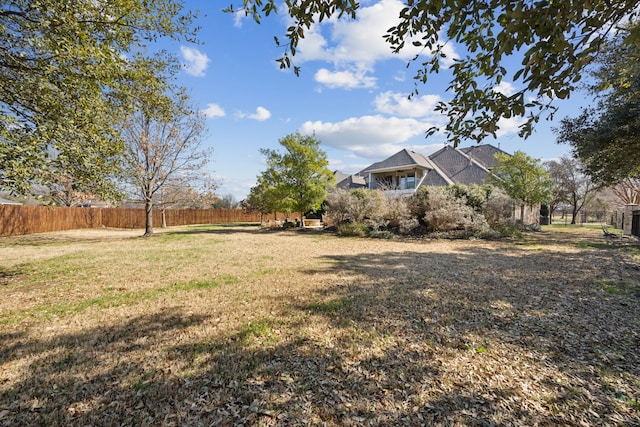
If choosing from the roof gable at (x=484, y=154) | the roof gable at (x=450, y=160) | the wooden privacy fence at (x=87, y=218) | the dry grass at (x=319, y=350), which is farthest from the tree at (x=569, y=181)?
the wooden privacy fence at (x=87, y=218)

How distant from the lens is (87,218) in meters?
23.9

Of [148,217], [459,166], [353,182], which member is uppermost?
[459,166]

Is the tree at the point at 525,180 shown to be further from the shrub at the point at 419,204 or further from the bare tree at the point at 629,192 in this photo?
the bare tree at the point at 629,192

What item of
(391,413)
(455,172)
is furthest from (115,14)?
(455,172)

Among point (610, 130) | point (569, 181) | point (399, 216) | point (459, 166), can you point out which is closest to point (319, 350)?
point (610, 130)

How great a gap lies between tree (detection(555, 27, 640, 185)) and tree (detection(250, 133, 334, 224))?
42.3 ft

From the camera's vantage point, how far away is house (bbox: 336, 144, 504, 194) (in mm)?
24891

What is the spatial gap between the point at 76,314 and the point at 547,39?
21.4 feet

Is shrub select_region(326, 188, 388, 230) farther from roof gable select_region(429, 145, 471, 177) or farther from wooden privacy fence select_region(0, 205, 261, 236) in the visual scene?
wooden privacy fence select_region(0, 205, 261, 236)

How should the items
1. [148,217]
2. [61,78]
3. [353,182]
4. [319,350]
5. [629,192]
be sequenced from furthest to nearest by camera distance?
1. [629,192]
2. [353,182]
3. [148,217]
4. [61,78]
5. [319,350]

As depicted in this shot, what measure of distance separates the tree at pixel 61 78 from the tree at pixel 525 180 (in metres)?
22.0

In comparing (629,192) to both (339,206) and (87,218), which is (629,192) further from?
(87,218)

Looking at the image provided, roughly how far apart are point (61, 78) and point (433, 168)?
2676 cm

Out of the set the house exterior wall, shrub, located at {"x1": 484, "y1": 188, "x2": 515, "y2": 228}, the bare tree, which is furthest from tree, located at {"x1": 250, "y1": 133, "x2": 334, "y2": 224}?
the bare tree
